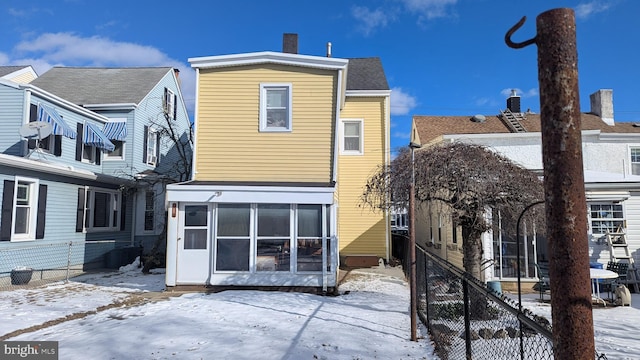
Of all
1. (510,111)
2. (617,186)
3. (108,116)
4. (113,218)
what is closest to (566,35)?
(617,186)

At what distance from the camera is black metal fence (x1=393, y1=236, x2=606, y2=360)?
4992 mm

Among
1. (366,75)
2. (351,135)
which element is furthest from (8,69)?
(366,75)

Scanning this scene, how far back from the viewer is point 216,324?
6.77 meters

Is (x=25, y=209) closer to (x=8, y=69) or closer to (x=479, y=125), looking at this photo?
(x=8, y=69)

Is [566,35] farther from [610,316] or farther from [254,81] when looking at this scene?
[254,81]

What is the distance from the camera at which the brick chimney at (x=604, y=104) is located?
792 inches

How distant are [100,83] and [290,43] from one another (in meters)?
10.8

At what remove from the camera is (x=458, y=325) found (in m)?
6.84

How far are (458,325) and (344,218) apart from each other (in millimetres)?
8790

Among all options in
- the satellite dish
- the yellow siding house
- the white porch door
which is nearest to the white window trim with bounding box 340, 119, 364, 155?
the yellow siding house

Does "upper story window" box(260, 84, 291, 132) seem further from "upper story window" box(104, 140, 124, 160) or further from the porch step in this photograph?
"upper story window" box(104, 140, 124, 160)

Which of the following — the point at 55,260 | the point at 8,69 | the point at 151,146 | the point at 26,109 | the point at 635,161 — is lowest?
the point at 55,260

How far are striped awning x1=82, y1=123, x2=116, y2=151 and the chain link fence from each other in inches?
150

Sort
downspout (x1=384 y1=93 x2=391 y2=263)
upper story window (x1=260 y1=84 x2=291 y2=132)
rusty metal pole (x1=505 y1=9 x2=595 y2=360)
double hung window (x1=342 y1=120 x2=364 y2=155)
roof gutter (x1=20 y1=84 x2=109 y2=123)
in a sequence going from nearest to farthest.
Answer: rusty metal pole (x1=505 y1=9 x2=595 y2=360) < upper story window (x1=260 y1=84 x2=291 y2=132) < roof gutter (x1=20 y1=84 x2=109 y2=123) < downspout (x1=384 y1=93 x2=391 y2=263) < double hung window (x1=342 y1=120 x2=364 y2=155)
